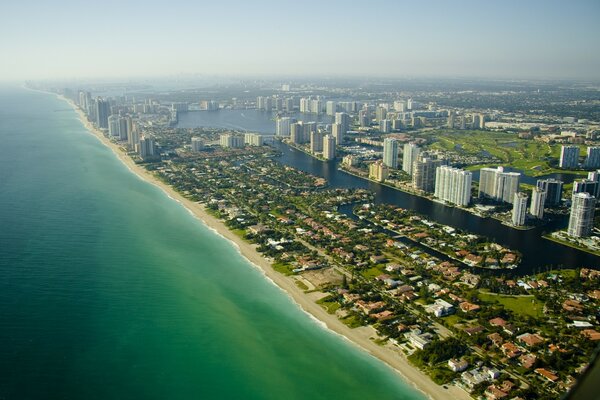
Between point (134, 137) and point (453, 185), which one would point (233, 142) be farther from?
point (453, 185)

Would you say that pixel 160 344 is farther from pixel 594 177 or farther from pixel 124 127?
pixel 124 127

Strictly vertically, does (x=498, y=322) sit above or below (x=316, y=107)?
below

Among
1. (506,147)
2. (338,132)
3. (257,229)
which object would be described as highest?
(338,132)

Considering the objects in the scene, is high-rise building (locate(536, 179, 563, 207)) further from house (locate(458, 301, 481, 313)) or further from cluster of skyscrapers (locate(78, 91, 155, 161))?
cluster of skyscrapers (locate(78, 91, 155, 161))

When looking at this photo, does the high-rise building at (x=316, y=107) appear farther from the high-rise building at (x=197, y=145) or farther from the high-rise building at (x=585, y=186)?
the high-rise building at (x=585, y=186)

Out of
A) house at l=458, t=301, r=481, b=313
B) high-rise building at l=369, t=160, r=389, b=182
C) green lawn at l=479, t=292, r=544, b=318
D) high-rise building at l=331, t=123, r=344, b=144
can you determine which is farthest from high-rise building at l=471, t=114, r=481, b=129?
house at l=458, t=301, r=481, b=313

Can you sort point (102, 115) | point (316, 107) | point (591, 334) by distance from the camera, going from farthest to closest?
point (316, 107)
point (102, 115)
point (591, 334)

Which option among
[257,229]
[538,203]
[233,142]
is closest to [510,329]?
[257,229]
